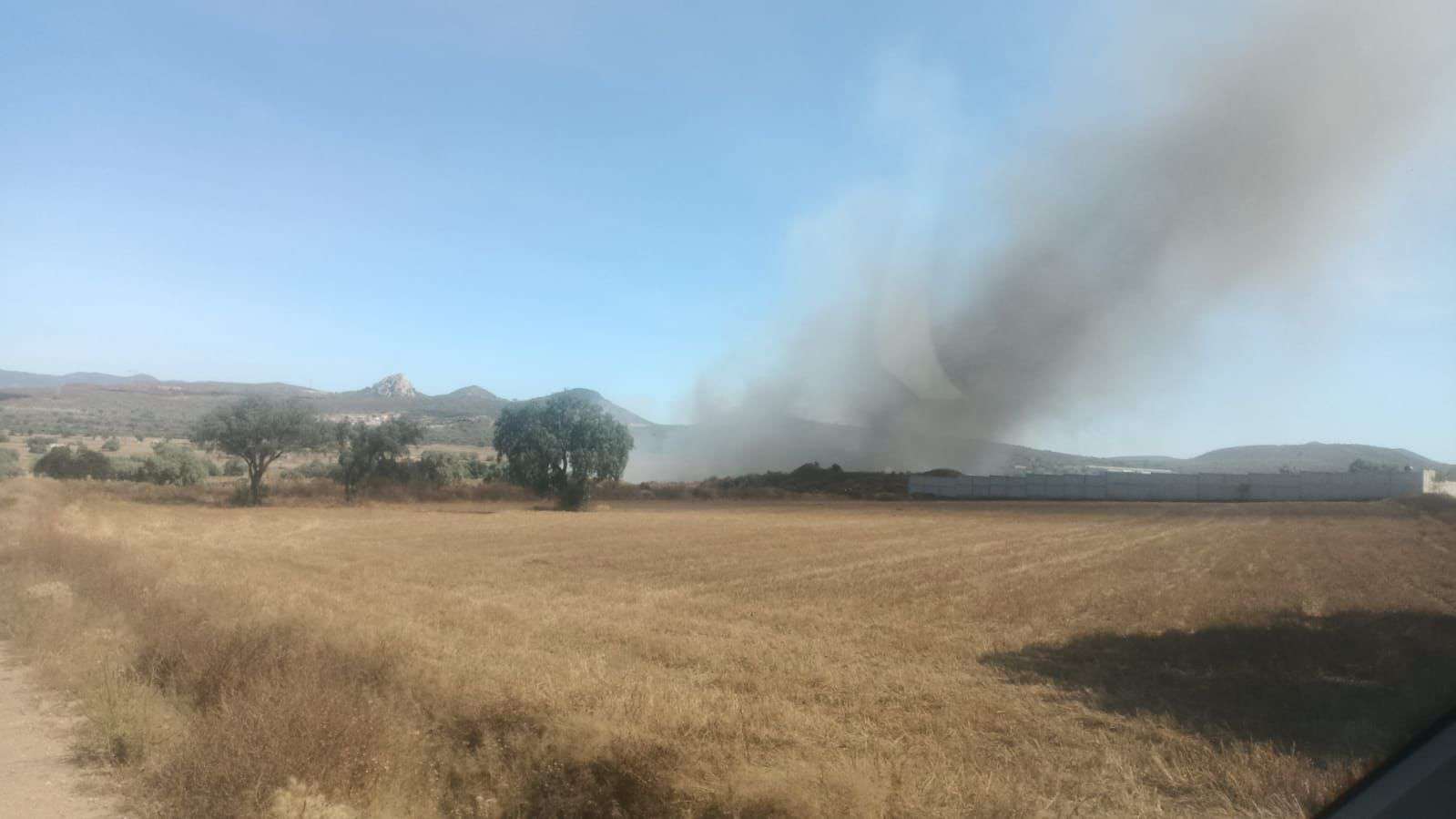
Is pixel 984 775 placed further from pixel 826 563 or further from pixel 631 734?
pixel 826 563

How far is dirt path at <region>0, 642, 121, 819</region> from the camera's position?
787 cm

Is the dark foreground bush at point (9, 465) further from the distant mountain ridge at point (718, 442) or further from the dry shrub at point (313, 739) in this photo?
the dry shrub at point (313, 739)

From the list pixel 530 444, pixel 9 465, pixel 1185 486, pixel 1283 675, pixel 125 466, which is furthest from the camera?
pixel 1185 486

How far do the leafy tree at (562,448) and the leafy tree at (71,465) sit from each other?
3016cm

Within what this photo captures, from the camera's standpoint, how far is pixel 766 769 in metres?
6.48

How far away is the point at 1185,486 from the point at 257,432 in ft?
254

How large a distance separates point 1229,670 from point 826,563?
17612mm

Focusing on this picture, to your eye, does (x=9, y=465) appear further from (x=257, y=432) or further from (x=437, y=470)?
(x=437, y=470)

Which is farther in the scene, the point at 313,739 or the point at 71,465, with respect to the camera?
the point at 71,465

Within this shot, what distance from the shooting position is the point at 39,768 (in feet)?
29.2

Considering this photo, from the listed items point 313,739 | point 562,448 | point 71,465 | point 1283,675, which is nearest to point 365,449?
point 562,448

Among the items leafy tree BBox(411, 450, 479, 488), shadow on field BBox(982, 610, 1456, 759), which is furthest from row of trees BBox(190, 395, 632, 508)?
shadow on field BBox(982, 610, 1456, 759)

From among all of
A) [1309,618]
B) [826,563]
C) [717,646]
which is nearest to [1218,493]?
[826,563]

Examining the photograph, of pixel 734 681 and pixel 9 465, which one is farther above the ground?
pixel 734 681
